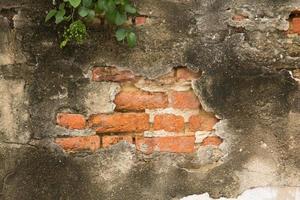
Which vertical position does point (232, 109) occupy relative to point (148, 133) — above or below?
above

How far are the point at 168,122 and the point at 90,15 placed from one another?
24.7 inches

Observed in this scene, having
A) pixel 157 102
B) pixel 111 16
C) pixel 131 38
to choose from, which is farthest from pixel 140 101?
pixel 111 16

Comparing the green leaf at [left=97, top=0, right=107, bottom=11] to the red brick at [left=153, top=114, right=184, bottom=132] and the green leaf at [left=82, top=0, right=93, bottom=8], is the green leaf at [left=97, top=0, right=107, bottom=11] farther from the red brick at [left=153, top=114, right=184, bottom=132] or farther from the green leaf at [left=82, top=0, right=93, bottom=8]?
the red brick at [left=153, top=114, right=184, bottom=132]

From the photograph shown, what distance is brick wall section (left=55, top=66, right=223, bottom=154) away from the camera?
7.55ft

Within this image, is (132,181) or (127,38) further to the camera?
(132,181)

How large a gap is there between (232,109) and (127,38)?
A: 0.60 metres

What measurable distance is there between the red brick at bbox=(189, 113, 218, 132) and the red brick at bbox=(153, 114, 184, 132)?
54 millimetres

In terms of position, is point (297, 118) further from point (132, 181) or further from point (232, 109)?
point (132, 181)

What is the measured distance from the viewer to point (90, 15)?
215 centimetres

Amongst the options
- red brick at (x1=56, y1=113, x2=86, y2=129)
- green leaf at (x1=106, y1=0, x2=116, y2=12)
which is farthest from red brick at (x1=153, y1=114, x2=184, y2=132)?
green leaf at (x1=106, y1=0, x2=116, y2=12)

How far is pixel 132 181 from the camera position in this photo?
236cm

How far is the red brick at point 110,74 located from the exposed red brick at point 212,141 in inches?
18.5

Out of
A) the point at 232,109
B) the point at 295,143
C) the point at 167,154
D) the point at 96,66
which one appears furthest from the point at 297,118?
the point at 96,66

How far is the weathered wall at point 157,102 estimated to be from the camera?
2236mm
